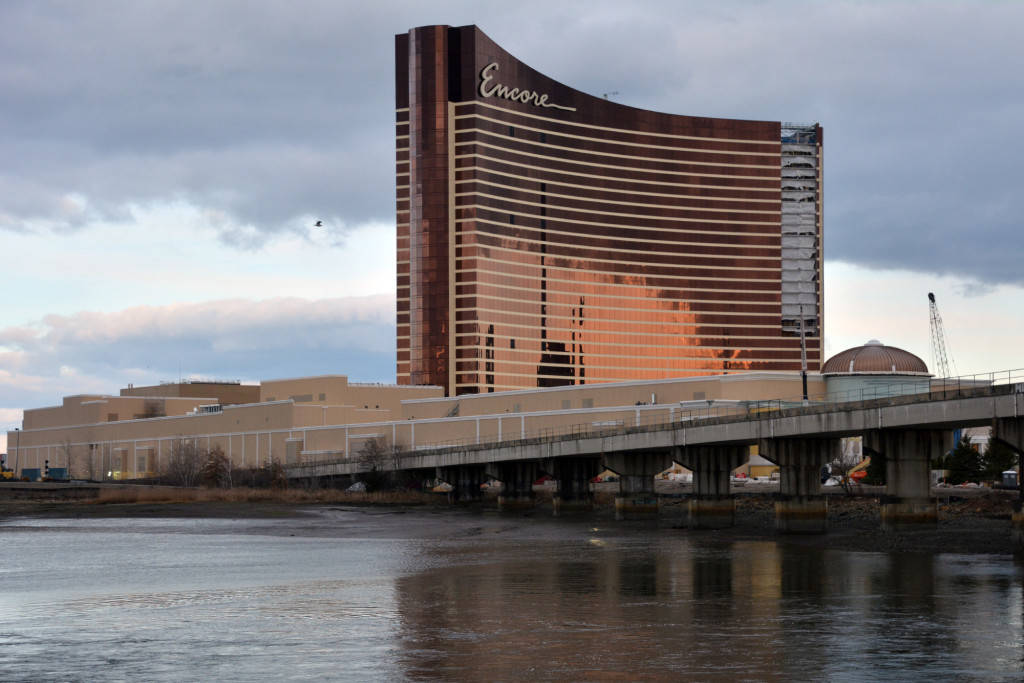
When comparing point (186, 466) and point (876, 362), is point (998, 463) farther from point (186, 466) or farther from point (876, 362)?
point (186, 466)

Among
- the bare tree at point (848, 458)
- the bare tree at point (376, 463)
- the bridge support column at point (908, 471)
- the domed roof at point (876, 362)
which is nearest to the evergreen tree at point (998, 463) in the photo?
the bare tree at point (848, 458)

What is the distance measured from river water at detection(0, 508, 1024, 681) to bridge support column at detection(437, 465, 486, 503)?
73701mm

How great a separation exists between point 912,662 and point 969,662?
1.23m

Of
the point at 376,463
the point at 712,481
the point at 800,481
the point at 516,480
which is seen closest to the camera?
the point at 800,481

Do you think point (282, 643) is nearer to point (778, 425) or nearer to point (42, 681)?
point (42, 681)

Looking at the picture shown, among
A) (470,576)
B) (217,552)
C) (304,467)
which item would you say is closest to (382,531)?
(217,552)

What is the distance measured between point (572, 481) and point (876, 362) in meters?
66.1

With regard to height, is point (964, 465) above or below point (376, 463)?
below

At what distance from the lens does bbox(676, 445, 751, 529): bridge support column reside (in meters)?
89.7

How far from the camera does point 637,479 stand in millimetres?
106938

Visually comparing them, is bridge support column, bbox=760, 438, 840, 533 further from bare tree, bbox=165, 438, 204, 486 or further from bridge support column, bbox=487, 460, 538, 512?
bare tree, bbox=165, 438, 204, 486

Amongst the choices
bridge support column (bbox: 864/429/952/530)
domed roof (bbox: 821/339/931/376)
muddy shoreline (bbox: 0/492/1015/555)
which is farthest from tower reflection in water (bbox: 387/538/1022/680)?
domed roof (bbox: 821/339/931/376)

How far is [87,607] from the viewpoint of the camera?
39344mm

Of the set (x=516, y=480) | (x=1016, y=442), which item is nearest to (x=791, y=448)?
(x=1016, y=442)
